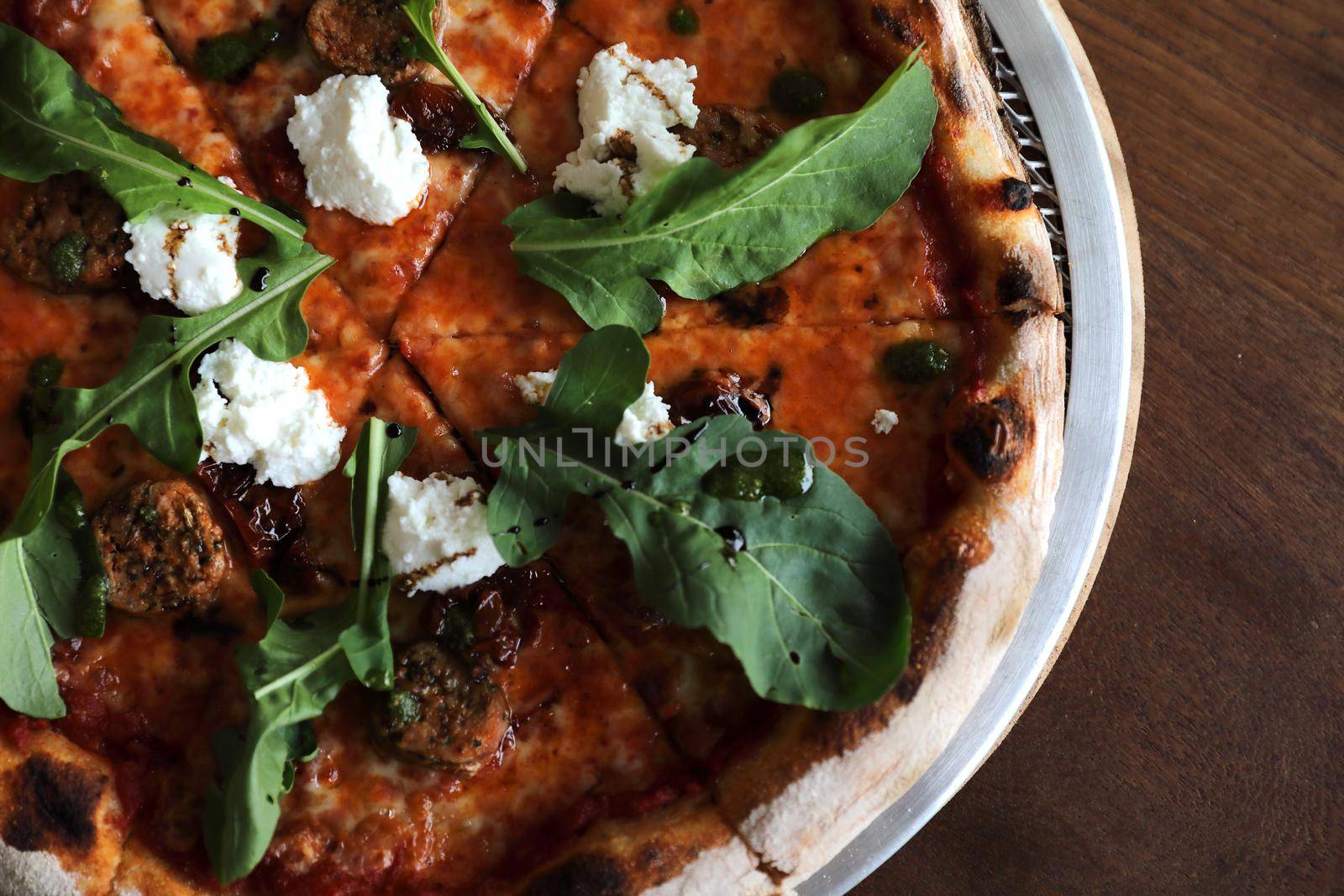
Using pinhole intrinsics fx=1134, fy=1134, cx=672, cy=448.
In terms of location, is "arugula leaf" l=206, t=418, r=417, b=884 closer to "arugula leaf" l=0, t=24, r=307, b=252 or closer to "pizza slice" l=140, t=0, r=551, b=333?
"pizza slice" l=140, t=0, r=551, b=333

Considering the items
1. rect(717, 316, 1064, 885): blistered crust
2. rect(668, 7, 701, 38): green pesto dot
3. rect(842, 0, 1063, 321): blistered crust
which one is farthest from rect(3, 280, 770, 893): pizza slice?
rect(842, 0, 1063, 321): blistered crust

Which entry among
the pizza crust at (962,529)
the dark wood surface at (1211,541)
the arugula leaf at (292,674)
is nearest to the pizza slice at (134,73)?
the arugula leaf at (292,674)

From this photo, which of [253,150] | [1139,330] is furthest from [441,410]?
[1139,330]

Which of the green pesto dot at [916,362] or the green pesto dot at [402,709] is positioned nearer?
the green pesto dot at [402,709]

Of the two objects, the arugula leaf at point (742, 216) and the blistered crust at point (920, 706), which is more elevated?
the arugula leaf at point (742, 216)

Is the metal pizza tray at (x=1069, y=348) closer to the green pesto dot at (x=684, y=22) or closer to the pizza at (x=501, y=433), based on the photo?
the pizza at (x=501, y=433)

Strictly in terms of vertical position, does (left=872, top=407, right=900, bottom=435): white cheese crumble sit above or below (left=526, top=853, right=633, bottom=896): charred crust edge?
above
